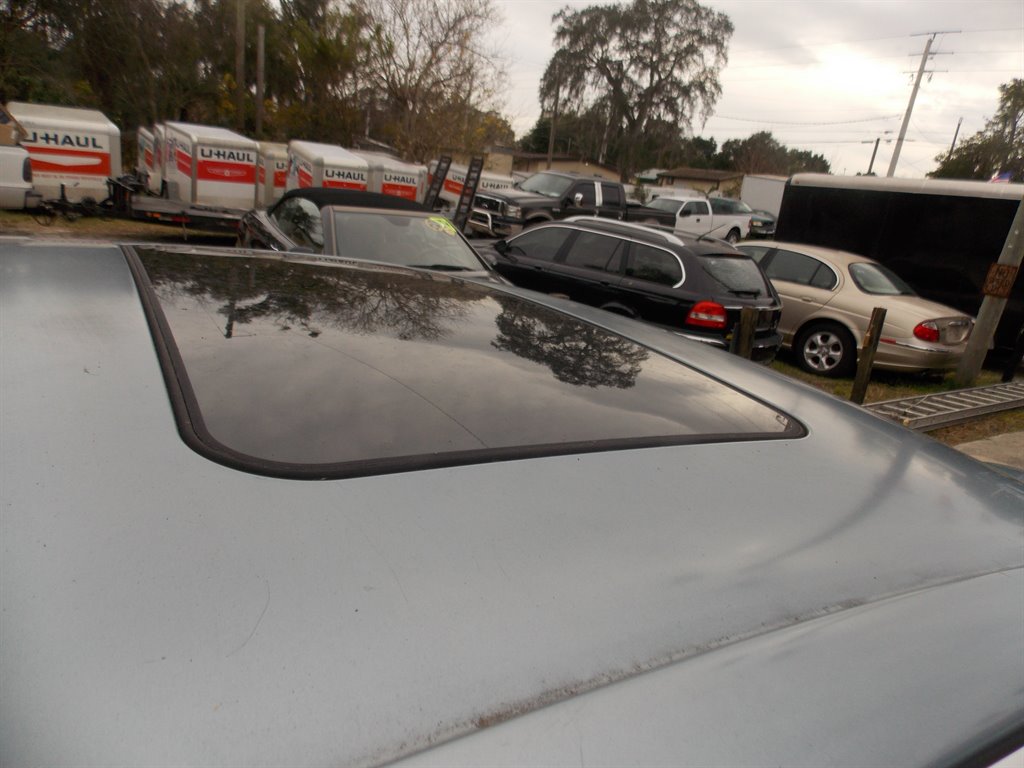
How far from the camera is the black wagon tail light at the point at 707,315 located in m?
7.09

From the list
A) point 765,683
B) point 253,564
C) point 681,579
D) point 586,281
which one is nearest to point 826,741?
point 765,683

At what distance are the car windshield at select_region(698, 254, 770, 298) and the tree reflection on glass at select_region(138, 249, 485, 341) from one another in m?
5.54

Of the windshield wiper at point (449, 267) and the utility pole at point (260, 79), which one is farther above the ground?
the utility pole at point (260, 79)

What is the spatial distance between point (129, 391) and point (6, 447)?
0.21 m

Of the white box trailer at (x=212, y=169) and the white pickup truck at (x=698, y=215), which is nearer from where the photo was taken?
the white box trailer at (x=212, y=169)

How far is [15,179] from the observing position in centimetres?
1105

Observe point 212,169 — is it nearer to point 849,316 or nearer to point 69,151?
point 69,151

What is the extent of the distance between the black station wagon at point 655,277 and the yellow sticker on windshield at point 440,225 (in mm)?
1551

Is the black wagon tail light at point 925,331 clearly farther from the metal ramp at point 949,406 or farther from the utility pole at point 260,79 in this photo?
the utility pole at point 260,79

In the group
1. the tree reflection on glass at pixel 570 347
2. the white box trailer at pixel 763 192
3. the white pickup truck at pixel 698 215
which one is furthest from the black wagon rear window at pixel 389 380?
the white box trailer at pixel 763 192

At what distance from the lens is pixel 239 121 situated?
1037 inches

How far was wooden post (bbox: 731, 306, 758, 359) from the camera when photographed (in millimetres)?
6434

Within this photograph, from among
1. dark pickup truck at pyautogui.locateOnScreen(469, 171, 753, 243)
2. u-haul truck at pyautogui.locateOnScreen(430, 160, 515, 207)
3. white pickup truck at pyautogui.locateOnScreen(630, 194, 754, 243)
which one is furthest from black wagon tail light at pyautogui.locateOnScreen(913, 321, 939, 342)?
u-haul truck at pyautogui.locateOnScreen(430, 160, 515, 207)

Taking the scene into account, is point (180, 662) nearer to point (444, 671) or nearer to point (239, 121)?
point (444, 671)
